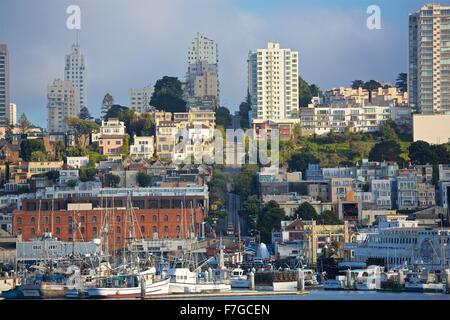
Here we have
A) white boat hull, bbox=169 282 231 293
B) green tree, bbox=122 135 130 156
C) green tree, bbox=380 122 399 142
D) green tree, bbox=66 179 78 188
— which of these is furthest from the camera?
green tree, bbox=380 122 399 142

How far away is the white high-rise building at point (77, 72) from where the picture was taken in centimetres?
1247

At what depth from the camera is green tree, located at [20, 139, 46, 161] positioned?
2925 cm

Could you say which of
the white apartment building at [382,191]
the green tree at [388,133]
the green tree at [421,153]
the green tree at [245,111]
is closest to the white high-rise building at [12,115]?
the green tree at [245,111]

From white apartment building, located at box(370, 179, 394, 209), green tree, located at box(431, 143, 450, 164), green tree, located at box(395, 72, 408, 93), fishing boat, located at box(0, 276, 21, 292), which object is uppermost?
green tree, located at box(395, 72, 408, 93)

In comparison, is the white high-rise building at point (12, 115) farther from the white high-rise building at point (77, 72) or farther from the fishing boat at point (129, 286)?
the fishing boat at point (129, 286)

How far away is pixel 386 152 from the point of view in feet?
93.7

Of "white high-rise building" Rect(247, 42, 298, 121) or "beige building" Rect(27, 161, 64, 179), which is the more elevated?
"white high-rise building" Rect(247, 42, 298, 121)

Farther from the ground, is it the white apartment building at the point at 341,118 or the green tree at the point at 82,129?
the white apartment building at the point at 341,118

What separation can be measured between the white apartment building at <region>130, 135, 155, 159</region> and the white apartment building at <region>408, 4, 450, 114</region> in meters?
5.01

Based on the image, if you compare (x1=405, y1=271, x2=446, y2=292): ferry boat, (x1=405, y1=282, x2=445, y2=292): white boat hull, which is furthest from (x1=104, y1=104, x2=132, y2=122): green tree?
(x1=405, y1=282, x2=445, y2=292): white boat hull

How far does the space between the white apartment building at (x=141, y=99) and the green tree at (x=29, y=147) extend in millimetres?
1953

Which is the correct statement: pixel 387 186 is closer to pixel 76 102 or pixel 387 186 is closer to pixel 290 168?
pixel 290 168

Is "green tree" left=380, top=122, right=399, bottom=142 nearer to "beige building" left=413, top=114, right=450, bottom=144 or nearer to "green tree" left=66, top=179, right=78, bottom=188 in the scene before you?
"beige building" left=413, top=114, right=450, bottom=144
